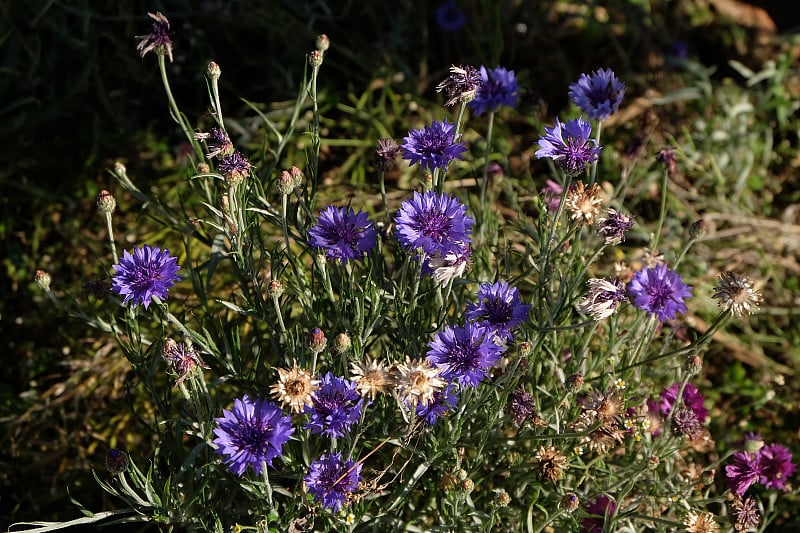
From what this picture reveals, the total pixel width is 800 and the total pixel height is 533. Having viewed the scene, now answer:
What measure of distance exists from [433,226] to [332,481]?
0.41m

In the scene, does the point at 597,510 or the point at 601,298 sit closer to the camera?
the point at 601,298

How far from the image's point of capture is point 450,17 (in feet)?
8.64


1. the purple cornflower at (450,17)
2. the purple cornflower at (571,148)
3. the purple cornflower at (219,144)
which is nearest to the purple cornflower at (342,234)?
the purple cornflower at (219,144)

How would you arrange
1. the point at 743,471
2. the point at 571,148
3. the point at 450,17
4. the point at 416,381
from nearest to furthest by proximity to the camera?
the point at 416,381, the point at 571,148, the point at 743,471, the point at 450,17

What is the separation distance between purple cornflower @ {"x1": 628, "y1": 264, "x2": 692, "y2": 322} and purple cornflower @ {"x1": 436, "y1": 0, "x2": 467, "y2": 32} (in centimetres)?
150

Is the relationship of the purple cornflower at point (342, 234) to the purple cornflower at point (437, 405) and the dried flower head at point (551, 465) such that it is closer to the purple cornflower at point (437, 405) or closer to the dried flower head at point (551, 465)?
the purple cornflower at point (437, 405)

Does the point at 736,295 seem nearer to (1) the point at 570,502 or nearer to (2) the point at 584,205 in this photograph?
(2) the point at 584,205

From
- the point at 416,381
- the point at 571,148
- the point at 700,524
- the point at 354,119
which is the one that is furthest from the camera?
the point at 354,119

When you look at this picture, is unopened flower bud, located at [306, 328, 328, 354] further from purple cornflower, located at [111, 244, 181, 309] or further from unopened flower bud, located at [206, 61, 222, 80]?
unopened flower bud, located at [206, 61, 222, 80]

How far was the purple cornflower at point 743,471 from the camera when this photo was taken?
1503mm

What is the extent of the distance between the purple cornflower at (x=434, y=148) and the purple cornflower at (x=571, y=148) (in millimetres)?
128

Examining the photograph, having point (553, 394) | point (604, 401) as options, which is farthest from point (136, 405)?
point (604, 401)

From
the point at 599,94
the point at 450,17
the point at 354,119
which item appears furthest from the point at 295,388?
the point at 450,17

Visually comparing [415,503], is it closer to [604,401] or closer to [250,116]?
[604,401]
